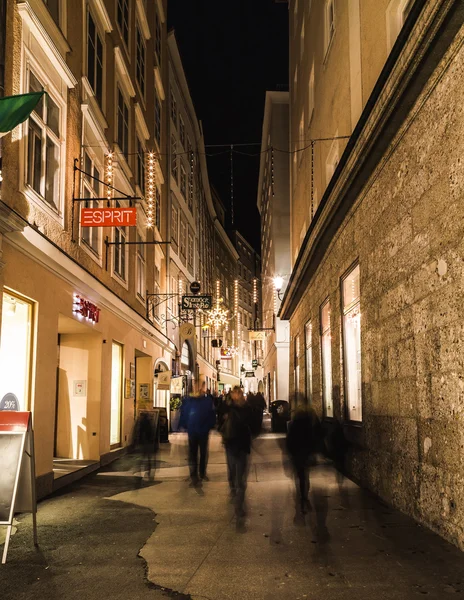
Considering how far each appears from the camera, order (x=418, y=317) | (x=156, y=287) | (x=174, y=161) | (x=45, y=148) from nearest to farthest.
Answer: (x=418, y=317) → (x=45, y=148) → (x=156, y=287) → (x=174, y=161)

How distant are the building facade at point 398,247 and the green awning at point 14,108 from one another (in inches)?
179

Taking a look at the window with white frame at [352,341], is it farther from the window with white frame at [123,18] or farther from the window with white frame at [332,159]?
the window with white frame at [123,18]

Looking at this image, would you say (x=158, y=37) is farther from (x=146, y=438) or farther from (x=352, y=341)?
(x=146, y=438)

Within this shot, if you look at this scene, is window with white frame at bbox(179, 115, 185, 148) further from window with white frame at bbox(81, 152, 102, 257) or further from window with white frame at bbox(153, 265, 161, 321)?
window with white frame at bbox(81, 152, 102, 257)

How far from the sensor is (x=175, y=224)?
3219cm

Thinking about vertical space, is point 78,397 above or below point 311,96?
below

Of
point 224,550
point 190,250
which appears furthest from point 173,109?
point 224,550

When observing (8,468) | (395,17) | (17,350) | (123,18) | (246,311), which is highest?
(123,18)

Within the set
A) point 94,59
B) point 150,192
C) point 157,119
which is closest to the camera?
point 94,59

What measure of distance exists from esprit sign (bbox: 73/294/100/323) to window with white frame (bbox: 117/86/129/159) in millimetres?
6230

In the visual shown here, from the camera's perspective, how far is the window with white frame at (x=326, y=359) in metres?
17.0

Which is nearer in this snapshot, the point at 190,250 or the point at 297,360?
the point at 297,360

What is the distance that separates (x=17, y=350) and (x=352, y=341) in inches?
270

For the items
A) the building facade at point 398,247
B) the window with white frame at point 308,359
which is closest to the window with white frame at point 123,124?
the building facade at point 398,247
